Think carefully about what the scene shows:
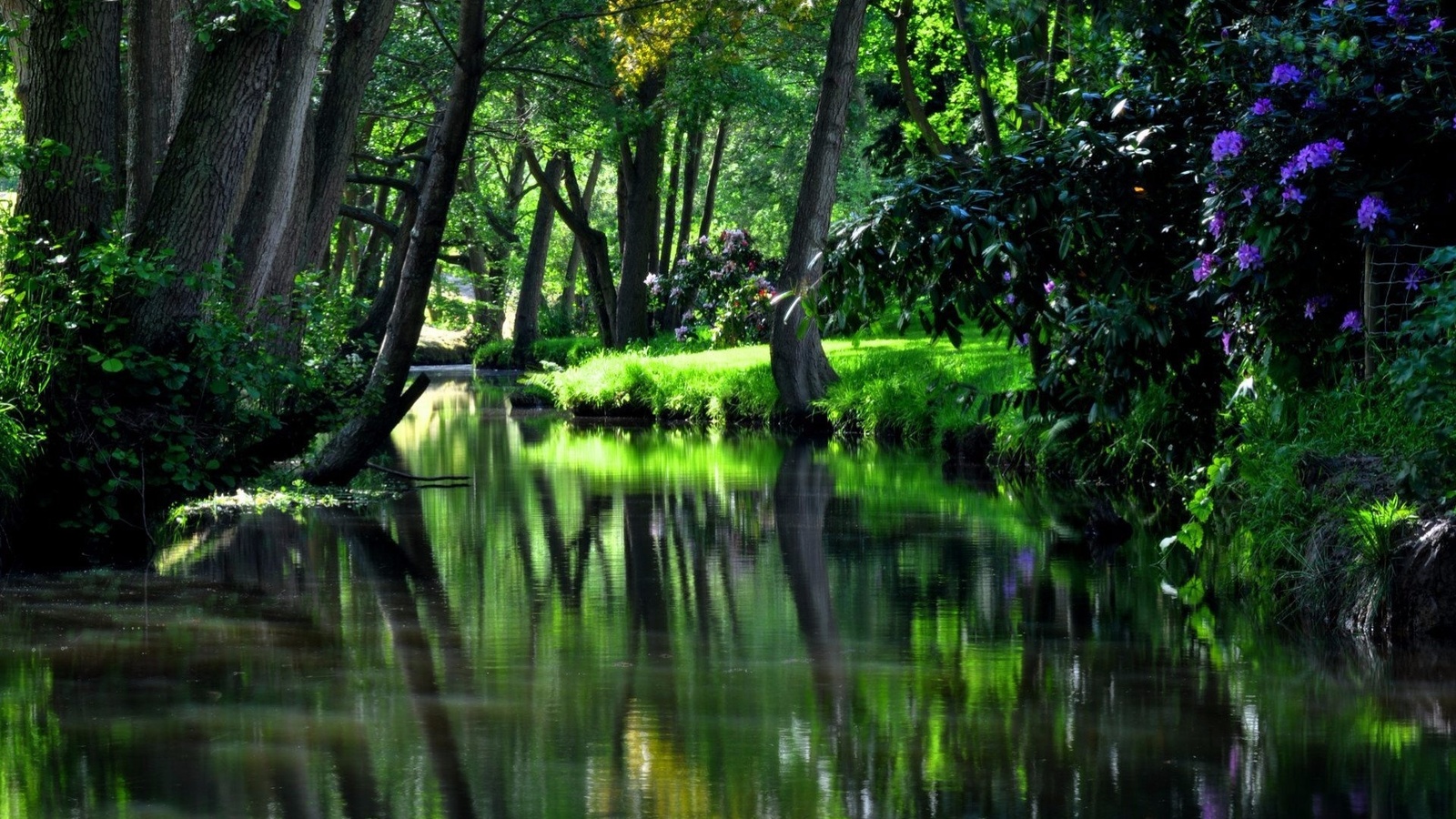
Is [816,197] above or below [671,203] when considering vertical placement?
below

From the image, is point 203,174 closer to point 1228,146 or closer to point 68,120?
point 68,120

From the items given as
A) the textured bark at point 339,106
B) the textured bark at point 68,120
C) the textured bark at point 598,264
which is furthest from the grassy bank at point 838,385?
the textured bark at point 68,120

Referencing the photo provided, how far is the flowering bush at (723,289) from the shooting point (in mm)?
26766

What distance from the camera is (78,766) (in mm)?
4844

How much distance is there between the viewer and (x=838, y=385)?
20.2m

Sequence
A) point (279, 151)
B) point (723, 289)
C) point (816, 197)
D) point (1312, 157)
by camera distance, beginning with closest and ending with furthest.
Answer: point (1312, 157) < point (279, 151) < point (816, 197) < point (723, 289)

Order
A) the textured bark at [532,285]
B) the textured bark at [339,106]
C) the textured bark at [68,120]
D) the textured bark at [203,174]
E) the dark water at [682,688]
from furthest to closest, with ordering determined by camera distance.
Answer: the textured bark at [532,285]
the textured bark at [339,106]
the textured bark at [203,174]
the textured bark at [68,120]
the dark water at [682,688]

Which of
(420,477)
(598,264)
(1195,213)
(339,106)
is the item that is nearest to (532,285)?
(598,264)

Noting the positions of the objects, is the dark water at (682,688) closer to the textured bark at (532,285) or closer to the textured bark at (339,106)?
Result: the textured bark at (339,106)

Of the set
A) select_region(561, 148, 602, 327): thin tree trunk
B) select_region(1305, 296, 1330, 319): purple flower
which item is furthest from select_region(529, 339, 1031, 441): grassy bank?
select_region(561, 148, 602, 327): thin tree trunk

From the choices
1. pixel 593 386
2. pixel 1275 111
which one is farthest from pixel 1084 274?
pixel 593 386

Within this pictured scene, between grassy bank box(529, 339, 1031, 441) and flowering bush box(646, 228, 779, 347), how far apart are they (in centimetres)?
147

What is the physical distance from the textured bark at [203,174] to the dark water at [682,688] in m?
Answer: 1.44

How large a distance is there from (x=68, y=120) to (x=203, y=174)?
2.59ft
